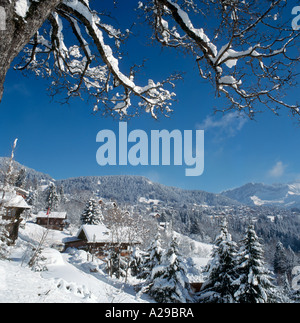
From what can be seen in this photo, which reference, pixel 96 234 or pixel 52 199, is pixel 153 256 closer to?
pixel 96 234

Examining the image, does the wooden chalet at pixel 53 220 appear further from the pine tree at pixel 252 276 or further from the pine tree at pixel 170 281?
the pine tree at pixel 252 276

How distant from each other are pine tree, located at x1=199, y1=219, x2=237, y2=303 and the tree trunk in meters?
15.7

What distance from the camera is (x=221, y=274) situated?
1411cm

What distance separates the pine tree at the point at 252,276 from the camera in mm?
11984

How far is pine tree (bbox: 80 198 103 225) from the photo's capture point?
159 feet

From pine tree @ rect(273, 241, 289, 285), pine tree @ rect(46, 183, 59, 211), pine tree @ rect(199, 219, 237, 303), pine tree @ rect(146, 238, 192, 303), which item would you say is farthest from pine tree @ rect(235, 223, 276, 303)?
pine tree @ rect(46, 183, 59, 211)

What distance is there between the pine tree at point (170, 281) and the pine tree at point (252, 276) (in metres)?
3.78

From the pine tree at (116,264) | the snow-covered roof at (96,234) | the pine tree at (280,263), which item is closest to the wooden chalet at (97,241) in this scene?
the snow-covered roof at (96,234)

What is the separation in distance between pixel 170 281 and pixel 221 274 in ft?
11.8

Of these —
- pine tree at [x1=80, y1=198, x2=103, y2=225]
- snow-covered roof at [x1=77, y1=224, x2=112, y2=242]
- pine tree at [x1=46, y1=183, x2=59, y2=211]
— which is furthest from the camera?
pine tree at [x1=46, y1=183, x2=59, y2=211]

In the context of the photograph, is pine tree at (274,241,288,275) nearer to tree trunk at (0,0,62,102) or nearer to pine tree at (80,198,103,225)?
pine tree at (80,198,103,225)

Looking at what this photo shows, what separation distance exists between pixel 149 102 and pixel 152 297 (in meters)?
15.0
